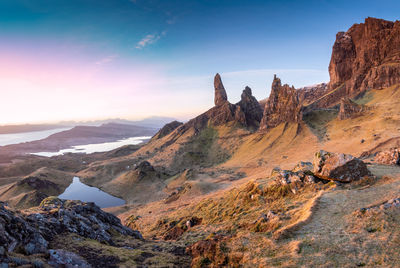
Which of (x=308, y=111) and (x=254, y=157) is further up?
(x=308, y=111)

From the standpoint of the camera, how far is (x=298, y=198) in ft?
70.9

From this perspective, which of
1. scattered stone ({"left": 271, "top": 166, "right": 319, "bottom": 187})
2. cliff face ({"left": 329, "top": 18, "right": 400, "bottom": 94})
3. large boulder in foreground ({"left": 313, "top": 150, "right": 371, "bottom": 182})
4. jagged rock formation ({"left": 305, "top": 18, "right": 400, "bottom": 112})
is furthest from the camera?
jagged rock formation ({"left": 305, "top": 18, "right": 400, "bottom": 112})

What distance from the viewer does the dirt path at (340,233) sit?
11.6 metres

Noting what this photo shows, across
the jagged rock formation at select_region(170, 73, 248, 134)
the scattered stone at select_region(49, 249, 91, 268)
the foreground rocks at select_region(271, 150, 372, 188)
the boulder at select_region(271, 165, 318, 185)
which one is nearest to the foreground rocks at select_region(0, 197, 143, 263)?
the scattered stone at select_region(49, 249, 91, 268)

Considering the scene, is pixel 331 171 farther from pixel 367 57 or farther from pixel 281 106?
pixel 367 57

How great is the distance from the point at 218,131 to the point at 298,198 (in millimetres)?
101286

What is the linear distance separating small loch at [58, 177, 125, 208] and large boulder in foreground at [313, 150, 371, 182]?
64.1 meters

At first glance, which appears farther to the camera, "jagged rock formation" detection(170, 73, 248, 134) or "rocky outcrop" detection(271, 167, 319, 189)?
"jagged rock formation" detection(170, 73, 248, 134)

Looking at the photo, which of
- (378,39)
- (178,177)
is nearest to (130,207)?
(178,177)

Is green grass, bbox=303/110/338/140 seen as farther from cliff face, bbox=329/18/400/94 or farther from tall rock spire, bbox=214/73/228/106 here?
tall rock spire, bbox=214/73/228/106

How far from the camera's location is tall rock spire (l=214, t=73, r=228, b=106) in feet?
455

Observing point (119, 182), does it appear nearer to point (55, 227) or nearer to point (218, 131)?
point (218, 131)

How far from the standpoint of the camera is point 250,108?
126500 millimetres

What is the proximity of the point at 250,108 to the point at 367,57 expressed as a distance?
6966 cm
